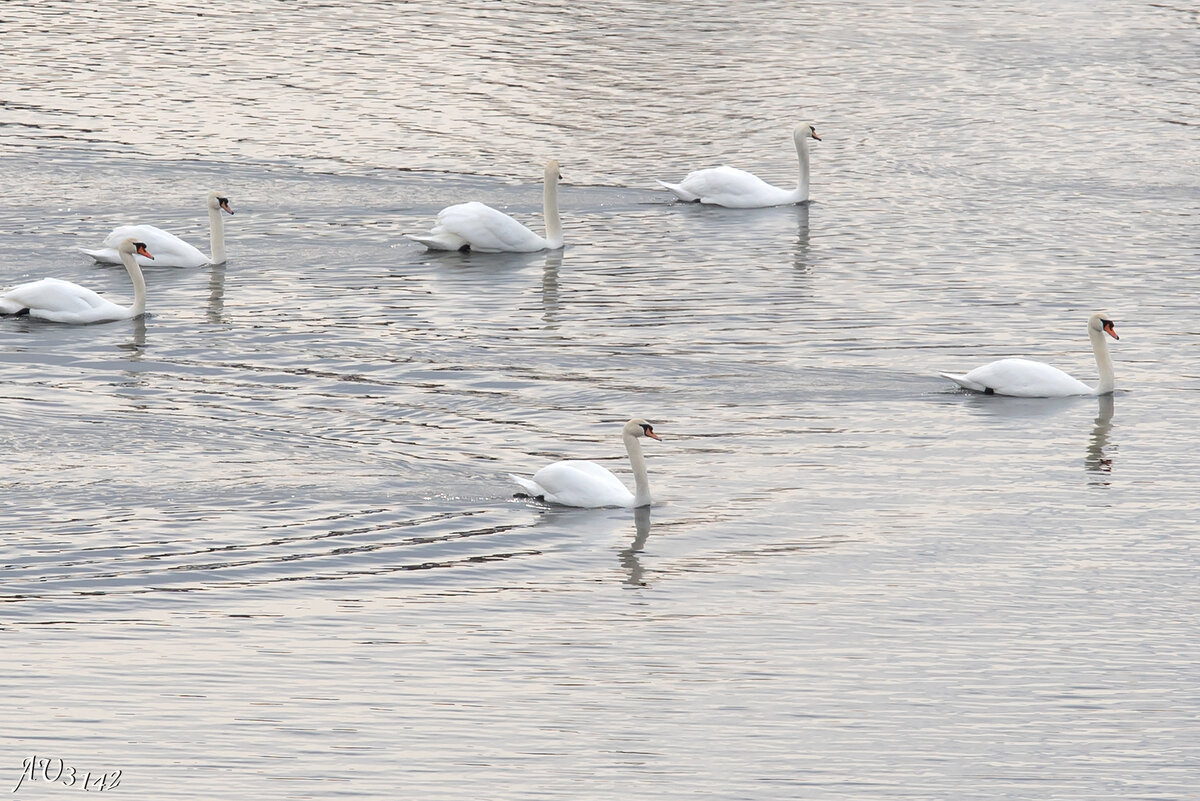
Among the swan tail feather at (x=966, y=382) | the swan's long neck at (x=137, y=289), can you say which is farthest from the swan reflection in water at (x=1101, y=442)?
the swan's long neck at (x=137, y=289)

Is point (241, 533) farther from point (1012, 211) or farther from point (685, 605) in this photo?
point (1012, 211)

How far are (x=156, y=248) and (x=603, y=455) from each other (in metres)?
8.90

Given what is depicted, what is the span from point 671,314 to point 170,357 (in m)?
5.11

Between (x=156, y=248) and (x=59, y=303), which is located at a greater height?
(x=156, y=248)

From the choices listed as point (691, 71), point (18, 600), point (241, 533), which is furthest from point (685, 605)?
point (691, 71)

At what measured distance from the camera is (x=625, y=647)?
1212cm

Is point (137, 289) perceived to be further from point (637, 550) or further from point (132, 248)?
point (637, 550)

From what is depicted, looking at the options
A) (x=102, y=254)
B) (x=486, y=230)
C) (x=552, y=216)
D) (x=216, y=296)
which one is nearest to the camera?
(x=216, y=296)

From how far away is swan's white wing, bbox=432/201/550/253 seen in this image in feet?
79.7

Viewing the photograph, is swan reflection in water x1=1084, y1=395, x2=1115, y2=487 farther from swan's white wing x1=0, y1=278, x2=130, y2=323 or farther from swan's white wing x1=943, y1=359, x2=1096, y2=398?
swan's white wing x1=0, y1=278, x2=130, y2=323

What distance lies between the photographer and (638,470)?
47.9 ft

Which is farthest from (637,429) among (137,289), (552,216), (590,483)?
(552,216)

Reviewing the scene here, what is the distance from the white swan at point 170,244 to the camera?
75.3 ft

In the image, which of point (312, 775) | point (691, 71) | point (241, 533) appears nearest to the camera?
point (312, 775)
